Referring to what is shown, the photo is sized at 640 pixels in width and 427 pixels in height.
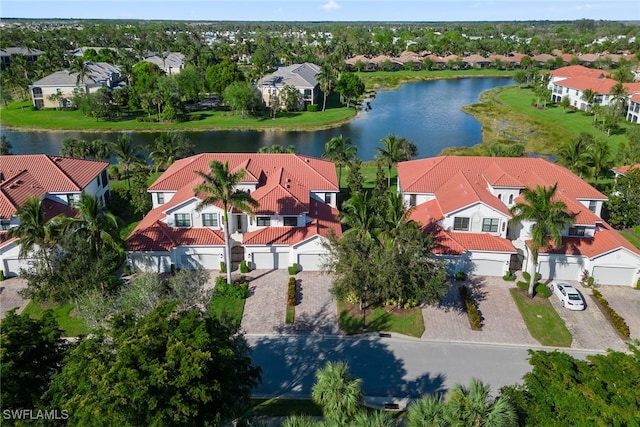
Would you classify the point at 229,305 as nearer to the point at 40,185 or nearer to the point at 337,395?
the point at 337,395

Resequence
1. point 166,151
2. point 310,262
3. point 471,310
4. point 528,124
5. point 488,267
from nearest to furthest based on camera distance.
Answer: point 471,310
point 488,267
point 310,262
point 166,151
point 528,124

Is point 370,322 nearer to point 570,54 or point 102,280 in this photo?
point 102,280

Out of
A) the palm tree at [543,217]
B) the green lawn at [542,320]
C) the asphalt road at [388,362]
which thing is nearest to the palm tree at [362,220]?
the asphalt road at [388,362]

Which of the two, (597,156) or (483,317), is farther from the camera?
(597,156)

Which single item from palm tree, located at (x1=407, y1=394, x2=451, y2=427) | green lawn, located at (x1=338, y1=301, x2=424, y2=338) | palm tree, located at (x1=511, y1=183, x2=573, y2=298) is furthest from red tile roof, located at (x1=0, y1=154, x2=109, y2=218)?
palm tree, located at (x1=511, y1=183, x2=573, y2=298)

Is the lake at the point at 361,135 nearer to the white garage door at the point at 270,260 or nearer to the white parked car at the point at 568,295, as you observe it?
the white garage door at the point at 270,260

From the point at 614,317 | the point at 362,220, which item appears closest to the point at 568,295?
the point at 614,317
